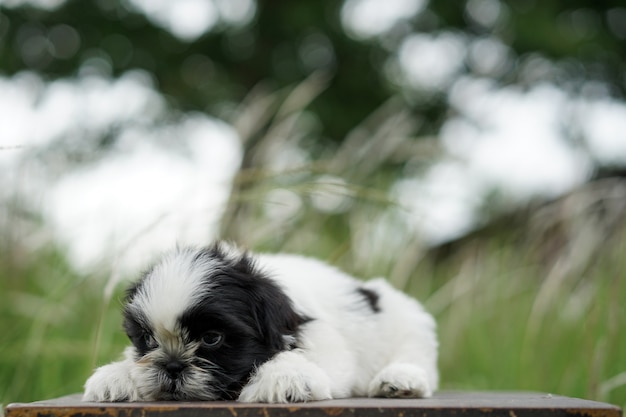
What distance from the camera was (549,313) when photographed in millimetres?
5117

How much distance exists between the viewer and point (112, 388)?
2.64m

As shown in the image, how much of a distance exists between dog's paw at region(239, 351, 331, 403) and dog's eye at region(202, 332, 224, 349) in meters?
0.16

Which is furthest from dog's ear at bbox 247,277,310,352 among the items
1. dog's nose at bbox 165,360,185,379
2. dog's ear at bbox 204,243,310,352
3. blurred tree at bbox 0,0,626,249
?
blurred tree at bbox 0,0,626,249

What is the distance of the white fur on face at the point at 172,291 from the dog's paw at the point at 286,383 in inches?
12.0

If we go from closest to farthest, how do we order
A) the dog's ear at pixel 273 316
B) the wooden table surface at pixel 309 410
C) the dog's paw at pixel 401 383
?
the wooden table surface at pixel 309 410 < the dog's ear at pixel 273 316 < the dog's paw at pixel 401 383

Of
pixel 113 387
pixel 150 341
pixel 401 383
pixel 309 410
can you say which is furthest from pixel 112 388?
pixel 401 383

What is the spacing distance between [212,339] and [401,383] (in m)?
0.72

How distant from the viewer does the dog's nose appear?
2.62 metres

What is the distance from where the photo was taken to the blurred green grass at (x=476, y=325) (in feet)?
12.9

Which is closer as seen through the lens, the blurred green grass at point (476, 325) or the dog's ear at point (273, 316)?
the dog's ear at point (273, 316)

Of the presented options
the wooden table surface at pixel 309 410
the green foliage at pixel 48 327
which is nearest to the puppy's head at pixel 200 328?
the wooden table surface at pixel 309 410

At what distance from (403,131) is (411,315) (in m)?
2.63

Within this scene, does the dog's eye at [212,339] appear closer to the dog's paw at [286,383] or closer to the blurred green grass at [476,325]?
the dog's paw at [286,383]

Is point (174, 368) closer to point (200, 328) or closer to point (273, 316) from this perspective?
point (200, 328)
